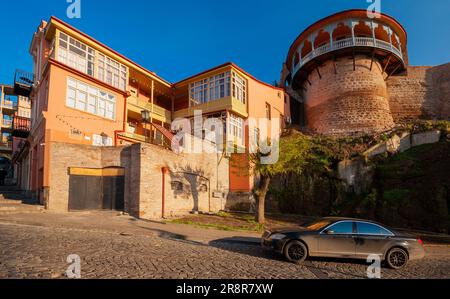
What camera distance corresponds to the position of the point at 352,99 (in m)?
28.6

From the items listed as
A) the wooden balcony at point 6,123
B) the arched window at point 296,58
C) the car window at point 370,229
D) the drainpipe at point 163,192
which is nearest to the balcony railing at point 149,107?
the drainpipe at point 163,192

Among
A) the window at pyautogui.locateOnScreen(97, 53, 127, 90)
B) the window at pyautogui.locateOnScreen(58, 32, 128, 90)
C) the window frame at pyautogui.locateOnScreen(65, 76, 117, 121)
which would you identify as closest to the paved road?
the window frame at pyautogui.locateOnScreen(65, 76, 117, 121)

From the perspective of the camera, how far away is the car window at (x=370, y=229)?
8047mm

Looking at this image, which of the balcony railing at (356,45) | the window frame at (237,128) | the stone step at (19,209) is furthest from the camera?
the balcony railing at (356,45)

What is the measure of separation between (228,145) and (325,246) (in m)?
14.8

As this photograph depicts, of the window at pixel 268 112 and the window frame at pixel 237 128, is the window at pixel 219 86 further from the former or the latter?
the window at pixel 268 112

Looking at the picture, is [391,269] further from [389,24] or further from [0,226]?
[389,24]

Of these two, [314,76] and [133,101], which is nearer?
[133,101]

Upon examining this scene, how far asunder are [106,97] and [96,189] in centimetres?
884

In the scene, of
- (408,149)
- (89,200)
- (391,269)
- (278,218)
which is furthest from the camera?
(408,149)

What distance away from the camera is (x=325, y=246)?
25.7ft

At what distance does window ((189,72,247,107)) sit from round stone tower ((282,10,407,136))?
1096cm
